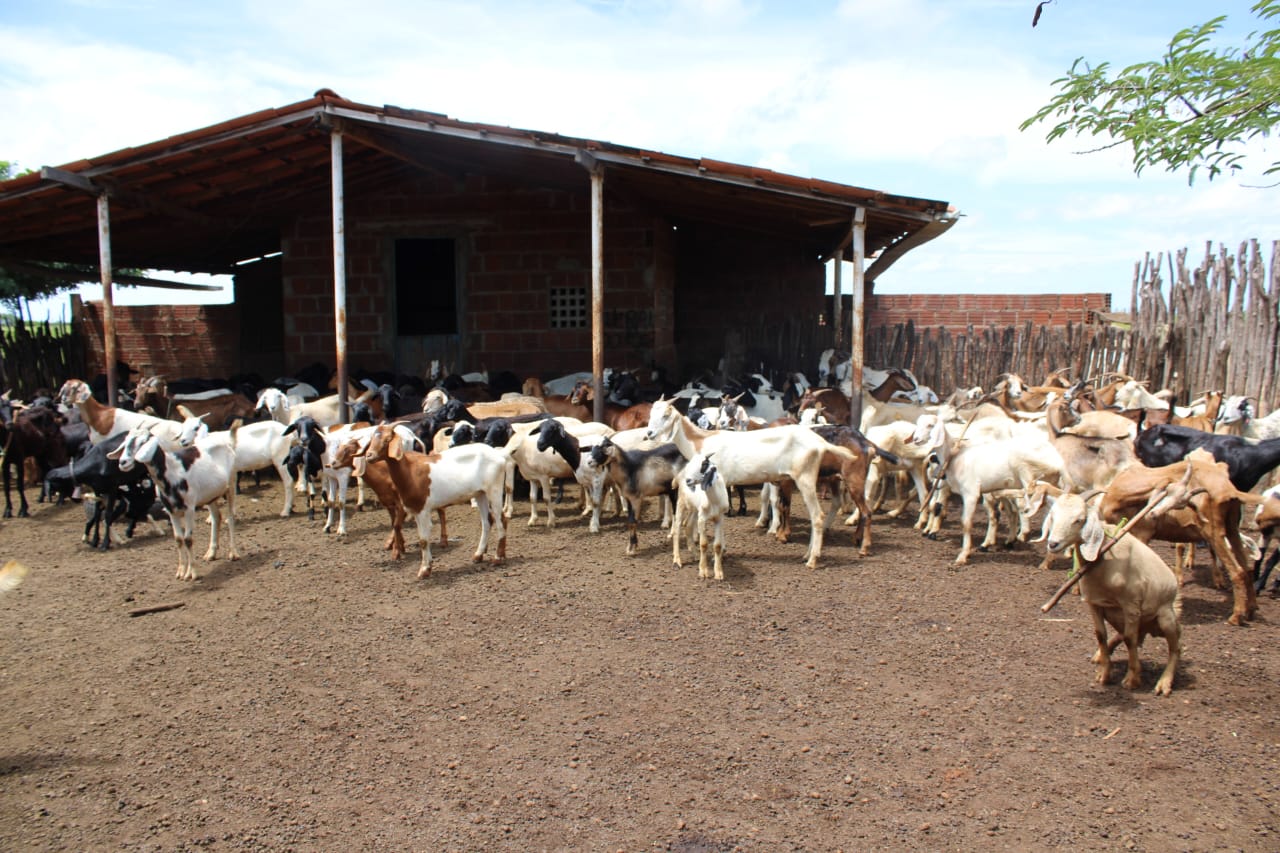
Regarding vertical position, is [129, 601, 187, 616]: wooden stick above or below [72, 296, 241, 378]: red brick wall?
below

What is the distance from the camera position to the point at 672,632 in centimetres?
604

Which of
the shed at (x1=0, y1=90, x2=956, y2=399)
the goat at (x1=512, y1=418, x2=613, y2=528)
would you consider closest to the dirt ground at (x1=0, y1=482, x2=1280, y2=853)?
the goat at (x1=512, y1=418, x2=613, y2=528)

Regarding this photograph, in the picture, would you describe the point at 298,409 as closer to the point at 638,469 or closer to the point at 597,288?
the point at 597,288

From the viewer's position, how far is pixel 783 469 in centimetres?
773

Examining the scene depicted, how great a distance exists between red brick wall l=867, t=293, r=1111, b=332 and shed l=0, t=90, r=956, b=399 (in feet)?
20.5

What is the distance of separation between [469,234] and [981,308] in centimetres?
1474

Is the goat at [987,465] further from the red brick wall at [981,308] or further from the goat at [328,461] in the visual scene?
the red brick wall at [981,308]

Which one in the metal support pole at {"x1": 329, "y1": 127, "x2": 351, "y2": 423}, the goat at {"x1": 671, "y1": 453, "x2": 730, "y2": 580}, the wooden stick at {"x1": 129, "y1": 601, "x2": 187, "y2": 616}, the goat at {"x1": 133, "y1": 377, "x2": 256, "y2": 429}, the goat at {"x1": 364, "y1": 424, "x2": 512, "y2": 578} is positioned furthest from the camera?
the goat at {"x1": 133, "y1": 377, "x2": 256, "y2": 429}

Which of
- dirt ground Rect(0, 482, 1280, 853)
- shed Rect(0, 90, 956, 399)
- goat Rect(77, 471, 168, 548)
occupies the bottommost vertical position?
dirt ground Rect(0, 482, 1280, 853)

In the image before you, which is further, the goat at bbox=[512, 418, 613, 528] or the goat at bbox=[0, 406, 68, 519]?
the goat at bbox=[0, 406, 68, 519]

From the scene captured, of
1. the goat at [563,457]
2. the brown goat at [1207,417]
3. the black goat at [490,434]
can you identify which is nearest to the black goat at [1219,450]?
the brown goat at [1207,417]

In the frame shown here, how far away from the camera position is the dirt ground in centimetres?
384

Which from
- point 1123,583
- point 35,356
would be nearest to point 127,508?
point 1123,583

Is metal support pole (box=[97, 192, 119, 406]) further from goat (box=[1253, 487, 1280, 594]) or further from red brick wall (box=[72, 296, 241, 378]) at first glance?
goat (box=[1253, 487, 1280, 594])
